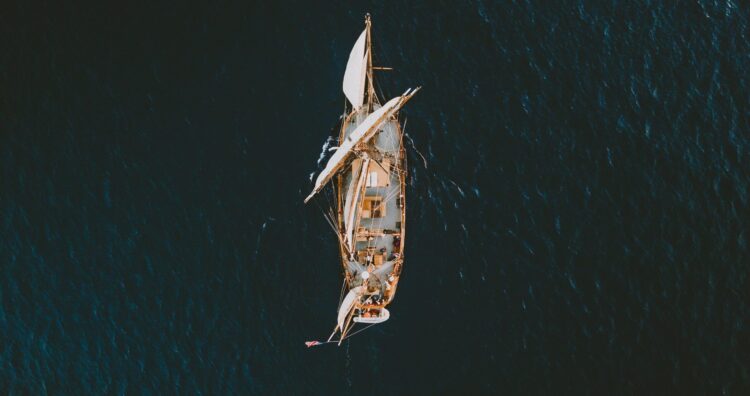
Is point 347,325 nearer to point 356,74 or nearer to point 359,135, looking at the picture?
point 359,135

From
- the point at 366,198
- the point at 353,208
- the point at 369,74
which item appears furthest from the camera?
the point at 369,74

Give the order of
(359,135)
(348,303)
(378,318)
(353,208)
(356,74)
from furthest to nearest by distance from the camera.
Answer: (356,74)
(359,135)
(353,208)
(378,318)
(348,303)

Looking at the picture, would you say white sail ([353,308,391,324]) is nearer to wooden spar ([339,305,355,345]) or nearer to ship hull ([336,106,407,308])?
wooden spar ([339,305,355,345])

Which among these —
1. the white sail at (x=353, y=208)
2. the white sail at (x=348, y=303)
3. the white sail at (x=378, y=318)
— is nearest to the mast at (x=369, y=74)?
the white sail at (x=353, y=208)

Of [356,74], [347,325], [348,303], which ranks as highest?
[356,74]

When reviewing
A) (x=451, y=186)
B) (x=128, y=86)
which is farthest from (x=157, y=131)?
(x=451, y=186)

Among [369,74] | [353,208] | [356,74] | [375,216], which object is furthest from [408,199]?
[356,74]

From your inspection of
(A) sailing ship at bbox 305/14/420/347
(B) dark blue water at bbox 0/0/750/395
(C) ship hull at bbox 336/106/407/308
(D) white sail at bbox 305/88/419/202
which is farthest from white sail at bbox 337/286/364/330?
(D) white sail at bbox 305/88/419/202

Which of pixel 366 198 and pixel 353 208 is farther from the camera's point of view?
pixel 366 198
